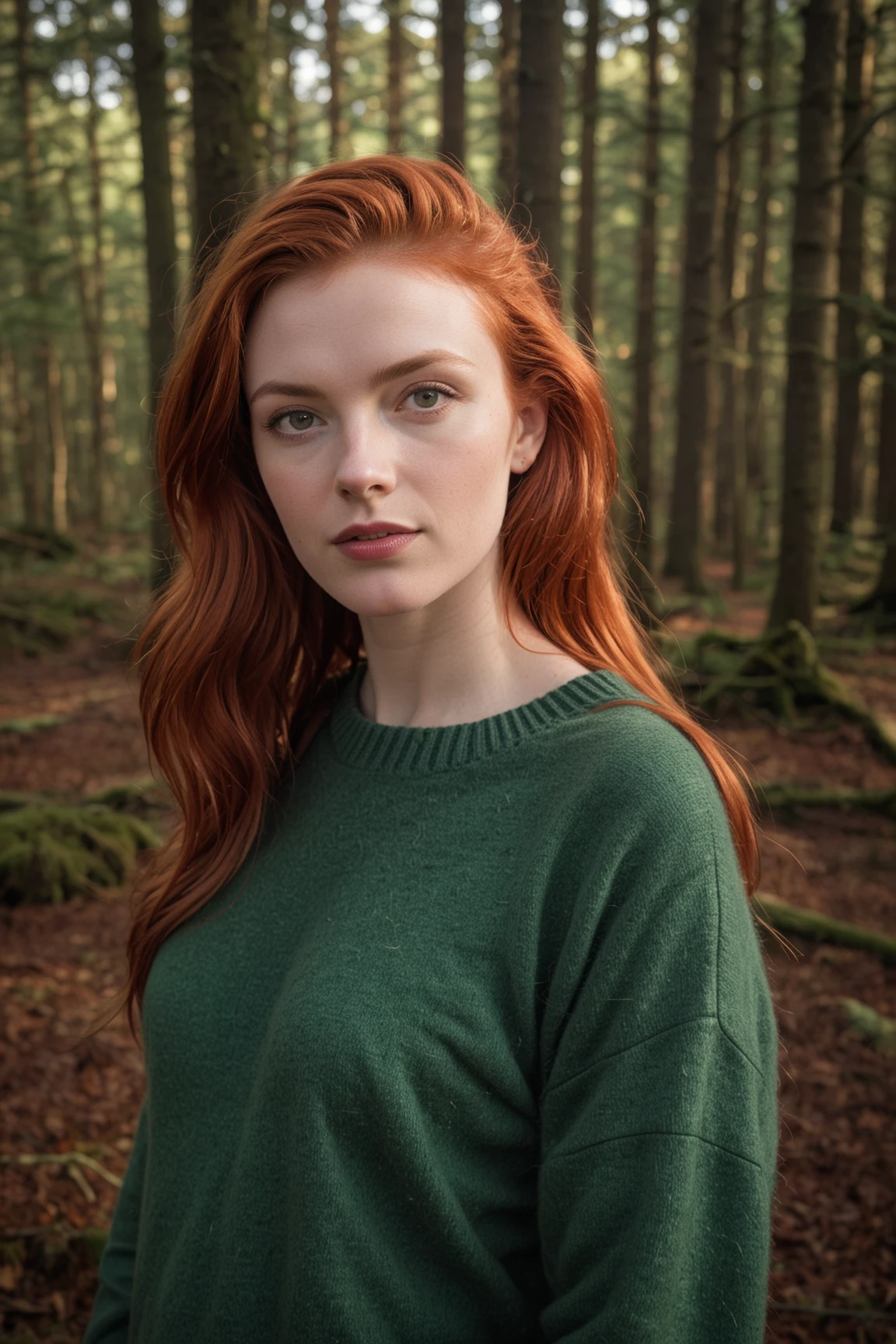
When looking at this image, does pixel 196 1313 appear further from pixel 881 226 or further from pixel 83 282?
pixel 881 226

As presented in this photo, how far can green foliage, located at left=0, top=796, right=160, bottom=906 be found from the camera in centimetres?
555

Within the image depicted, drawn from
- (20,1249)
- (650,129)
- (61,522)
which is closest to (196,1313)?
(20,1249)

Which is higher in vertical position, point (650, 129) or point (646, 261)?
point (650, 129)

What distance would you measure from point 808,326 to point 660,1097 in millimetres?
9433

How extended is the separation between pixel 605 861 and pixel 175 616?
122cm

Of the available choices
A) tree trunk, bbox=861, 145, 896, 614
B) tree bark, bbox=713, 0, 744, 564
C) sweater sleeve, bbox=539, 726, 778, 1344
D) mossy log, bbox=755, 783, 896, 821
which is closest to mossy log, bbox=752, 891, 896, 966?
mossy log, bbox=755, 783, 896, 821

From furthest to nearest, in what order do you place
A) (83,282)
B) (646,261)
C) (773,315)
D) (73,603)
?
(773,315)
(83,282)
(646,261)
(73,603)

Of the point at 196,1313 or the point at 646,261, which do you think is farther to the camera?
the point at 646,261

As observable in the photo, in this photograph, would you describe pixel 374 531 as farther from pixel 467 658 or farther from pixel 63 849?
pixel 63 849

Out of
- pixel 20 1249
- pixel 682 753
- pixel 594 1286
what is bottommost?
pixel 20 1249

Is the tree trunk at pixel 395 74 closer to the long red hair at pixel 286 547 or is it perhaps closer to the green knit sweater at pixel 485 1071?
the long red hair at pixel 286 547

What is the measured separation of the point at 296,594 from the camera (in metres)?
2.36

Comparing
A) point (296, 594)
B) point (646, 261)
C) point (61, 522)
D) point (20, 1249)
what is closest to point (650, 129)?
point (646, 261)

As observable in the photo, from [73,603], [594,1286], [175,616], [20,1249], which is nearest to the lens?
[594,1286]
